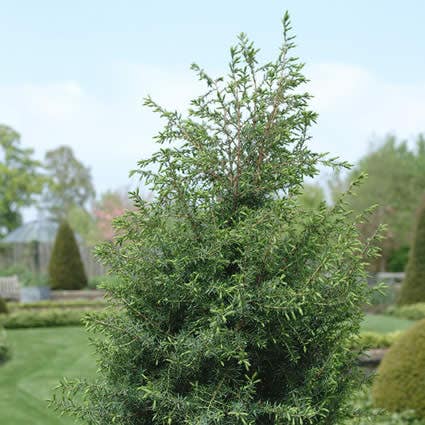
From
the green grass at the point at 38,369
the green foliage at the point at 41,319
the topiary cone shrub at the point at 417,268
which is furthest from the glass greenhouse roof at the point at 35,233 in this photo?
the topiary cone shrub at the point at 417,268

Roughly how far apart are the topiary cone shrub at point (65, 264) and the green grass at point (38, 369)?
375 inches

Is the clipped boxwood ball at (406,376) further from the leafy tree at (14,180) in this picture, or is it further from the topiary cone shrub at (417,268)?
the leafy tree at (14,180)

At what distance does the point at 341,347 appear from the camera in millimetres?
3309

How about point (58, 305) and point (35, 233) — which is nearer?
point (58, 305)

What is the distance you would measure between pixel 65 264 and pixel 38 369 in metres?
14.8

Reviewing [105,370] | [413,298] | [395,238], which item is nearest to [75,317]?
[413,298]

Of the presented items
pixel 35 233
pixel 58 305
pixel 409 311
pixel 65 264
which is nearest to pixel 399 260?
pixel 409 311

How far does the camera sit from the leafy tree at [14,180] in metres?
41.8

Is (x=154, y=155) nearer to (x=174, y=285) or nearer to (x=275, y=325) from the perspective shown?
(x=174, y=285)

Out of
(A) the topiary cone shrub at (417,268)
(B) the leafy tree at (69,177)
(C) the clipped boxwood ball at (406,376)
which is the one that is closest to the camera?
(C) the clipped boxwood ball at (406,376)

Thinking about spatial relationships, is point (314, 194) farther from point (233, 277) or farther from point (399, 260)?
point (233, 277)

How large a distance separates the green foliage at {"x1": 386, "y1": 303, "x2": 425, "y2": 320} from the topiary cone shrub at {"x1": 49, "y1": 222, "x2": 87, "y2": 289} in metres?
13.3

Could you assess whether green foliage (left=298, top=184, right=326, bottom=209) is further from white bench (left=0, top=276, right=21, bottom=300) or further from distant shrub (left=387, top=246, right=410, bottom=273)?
white bench (left=0, top=276, right=21, bottom=300)

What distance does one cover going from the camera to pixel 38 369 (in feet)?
36.7
